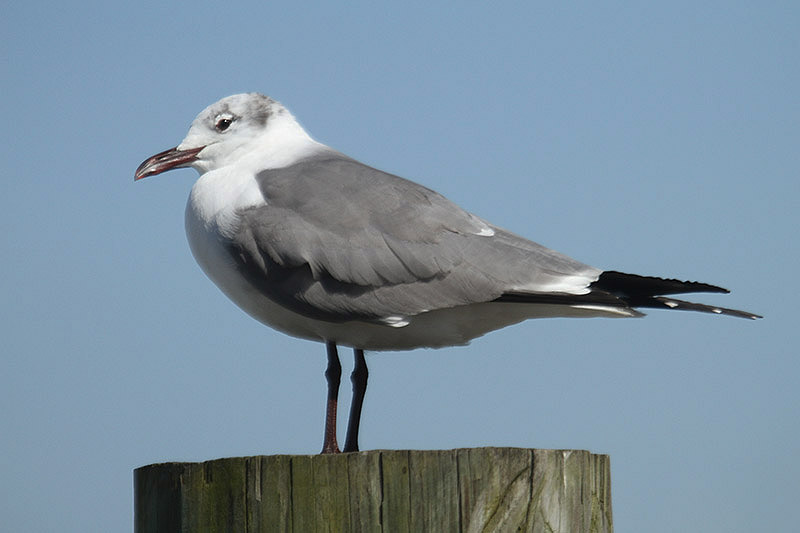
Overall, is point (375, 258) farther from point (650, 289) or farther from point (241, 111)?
point (241, 111)

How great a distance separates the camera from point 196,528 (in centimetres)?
325

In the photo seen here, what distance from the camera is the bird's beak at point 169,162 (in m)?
5.37

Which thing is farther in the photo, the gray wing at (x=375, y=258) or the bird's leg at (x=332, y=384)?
the bird's leg at (x=332, y=384)

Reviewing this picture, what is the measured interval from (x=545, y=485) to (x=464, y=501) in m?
0.27

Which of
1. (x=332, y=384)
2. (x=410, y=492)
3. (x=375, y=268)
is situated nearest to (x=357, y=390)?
(x=332, y=384)

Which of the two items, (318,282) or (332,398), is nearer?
(318,282)

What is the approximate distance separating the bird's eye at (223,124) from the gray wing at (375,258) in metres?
0.99

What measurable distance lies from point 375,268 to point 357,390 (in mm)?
826

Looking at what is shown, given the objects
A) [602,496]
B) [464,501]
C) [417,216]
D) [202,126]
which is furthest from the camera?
[202,126]

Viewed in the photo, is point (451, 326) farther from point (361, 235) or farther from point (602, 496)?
point (602, 496)

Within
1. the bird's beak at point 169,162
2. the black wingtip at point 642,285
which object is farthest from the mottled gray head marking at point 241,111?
the black wingtip at point 642,285

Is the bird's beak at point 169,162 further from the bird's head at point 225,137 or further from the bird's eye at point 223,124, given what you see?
the bird's eye at point 223,124

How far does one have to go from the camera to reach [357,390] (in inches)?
194

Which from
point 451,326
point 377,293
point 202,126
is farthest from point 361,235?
point 202,126
